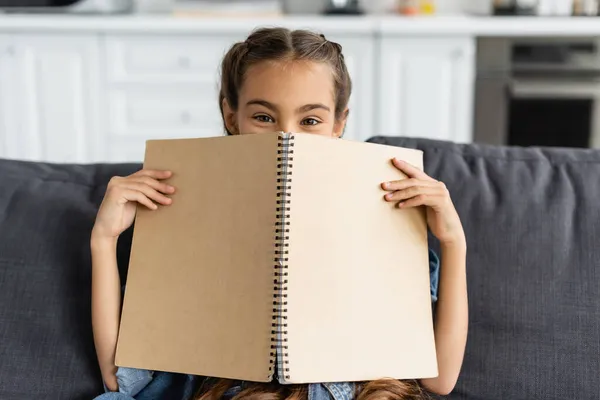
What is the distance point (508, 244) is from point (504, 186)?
10 cm

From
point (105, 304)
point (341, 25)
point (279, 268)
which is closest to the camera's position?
point (279, 268)

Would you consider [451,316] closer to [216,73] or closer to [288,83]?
[288,83]

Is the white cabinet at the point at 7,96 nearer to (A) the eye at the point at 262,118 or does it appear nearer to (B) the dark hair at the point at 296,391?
(A) the eye at the point at 262,118

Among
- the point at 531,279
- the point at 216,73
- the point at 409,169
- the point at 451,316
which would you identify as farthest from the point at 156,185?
the point at 216,73

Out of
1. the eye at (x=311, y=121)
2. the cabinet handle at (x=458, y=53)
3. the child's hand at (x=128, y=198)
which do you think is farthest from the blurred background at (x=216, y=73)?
the child's hand at (x=128, y=198)

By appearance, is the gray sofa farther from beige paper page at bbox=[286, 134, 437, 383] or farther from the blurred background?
the blurred background

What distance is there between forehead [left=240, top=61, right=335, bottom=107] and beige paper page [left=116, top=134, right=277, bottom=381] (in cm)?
17

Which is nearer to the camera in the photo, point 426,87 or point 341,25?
point 341,25

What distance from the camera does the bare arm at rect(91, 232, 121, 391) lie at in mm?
998

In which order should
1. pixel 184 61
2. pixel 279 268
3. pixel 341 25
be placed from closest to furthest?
pixel 279 268 → pixel 341 25 → pixel 184 61

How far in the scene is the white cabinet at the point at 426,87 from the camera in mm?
2691

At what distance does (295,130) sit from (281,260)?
0.25m

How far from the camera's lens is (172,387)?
3.47 feet

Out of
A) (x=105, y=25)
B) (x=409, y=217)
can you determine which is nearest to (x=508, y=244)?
(x=409, y=217)
